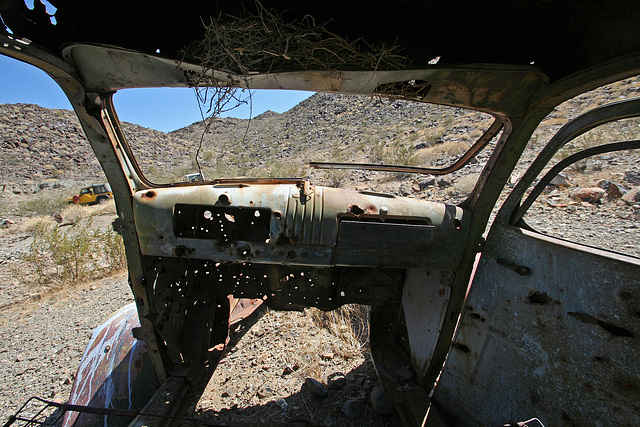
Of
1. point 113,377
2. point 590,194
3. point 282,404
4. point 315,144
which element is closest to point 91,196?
point 315,144

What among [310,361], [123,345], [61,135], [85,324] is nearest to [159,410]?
[123,345]

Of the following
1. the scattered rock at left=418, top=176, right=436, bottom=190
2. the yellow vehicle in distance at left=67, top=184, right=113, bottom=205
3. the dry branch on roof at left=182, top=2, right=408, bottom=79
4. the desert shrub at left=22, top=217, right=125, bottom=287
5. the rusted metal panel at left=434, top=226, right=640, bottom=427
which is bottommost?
the yellow vehicle in distance at left=67, top=184, right=113, bottom=205

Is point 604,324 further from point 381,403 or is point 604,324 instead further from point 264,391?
point 264,391

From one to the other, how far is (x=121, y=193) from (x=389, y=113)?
18633mm

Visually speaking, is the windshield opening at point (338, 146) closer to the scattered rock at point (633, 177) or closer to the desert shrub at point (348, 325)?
the scattered rock at point (633, 177)

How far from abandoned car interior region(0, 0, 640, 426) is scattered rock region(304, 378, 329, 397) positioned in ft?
2.78

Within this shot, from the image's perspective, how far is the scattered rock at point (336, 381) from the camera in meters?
2.93

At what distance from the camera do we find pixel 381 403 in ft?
8.42

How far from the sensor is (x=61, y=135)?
2481 centimetres

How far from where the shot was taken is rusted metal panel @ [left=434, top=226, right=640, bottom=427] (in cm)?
133

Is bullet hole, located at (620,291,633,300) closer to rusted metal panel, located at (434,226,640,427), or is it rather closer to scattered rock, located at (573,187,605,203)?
rusted metal panel, located at (434,226,640,427)

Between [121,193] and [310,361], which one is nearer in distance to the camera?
[121,193]

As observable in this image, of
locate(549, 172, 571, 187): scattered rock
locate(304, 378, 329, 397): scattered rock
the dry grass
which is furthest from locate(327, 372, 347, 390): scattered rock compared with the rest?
the dry grass

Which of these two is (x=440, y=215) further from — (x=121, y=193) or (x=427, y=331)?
(x=121, y=193)
